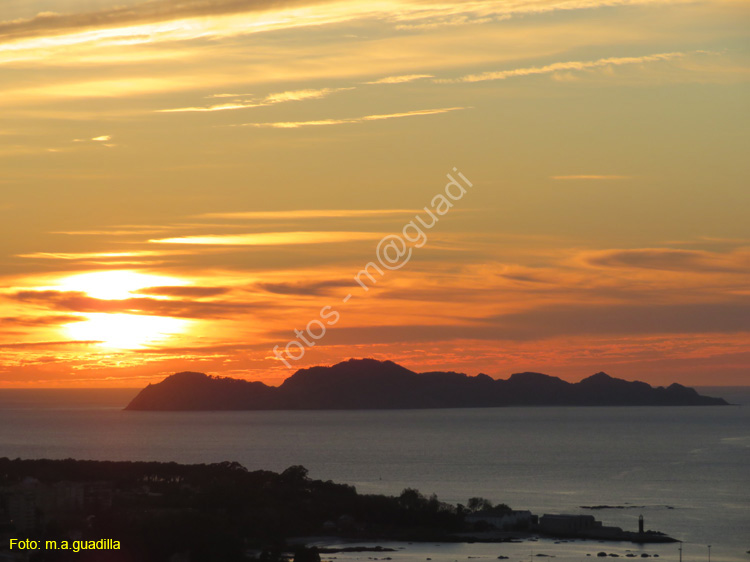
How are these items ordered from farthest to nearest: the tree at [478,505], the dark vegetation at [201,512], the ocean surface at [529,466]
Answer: the tree at [478,505], the ocean surface at [529,466], the dark vegetation at [201,512]

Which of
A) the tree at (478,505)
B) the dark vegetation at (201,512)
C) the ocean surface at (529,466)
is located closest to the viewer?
the dark vegetation at (201,512)

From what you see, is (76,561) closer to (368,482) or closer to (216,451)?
(368,482)

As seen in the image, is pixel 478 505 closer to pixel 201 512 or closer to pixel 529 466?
pixel 201 512

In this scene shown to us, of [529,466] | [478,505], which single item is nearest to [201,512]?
[478,505]

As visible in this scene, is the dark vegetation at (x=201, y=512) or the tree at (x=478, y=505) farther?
the tree at (x=478, y=505)

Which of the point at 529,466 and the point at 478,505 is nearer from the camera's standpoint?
the point at 478,505

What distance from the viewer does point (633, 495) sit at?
313 feet

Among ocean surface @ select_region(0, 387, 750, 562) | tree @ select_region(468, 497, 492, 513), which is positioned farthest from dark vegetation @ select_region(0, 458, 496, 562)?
ocean surface @ select_region(0, 387, 750, 562)

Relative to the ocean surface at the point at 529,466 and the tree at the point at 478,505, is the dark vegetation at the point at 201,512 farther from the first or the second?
the ocean surface at the point at 529,466

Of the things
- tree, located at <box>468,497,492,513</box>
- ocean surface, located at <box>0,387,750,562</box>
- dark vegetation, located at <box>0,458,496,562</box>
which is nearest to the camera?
dark vegetation, located at <box>0,458,496,562</box>

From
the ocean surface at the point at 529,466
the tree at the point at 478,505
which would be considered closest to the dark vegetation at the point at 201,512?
the tree at the point at 478,505

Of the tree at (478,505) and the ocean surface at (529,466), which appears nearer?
the ocean surface at (529,466)

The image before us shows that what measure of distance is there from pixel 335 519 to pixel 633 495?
1411 inches

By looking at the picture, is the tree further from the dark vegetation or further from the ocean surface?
the ocean surface
